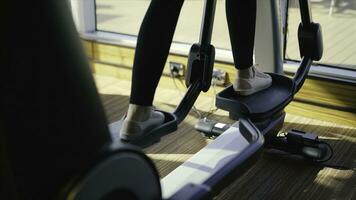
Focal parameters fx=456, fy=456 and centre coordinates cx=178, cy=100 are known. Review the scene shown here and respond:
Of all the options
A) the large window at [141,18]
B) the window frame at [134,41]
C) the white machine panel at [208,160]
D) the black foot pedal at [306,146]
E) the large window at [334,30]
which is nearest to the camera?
the white machine panel at [208,160]

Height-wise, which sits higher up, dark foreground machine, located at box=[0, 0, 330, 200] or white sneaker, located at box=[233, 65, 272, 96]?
dark foreground machine, located at box=[0, 0, 330, 200]

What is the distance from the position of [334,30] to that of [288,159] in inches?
42.2

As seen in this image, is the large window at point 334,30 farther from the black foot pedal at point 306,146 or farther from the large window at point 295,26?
the black foot pedal at point 306,146

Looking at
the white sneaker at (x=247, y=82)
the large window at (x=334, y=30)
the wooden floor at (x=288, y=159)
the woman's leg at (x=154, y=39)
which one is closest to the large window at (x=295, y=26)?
the large window at (x=334, y=30)

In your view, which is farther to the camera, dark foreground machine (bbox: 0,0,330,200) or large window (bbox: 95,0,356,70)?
large window (bbox: 95,0,356,70)

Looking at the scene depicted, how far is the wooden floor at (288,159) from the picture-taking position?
182 centimetres

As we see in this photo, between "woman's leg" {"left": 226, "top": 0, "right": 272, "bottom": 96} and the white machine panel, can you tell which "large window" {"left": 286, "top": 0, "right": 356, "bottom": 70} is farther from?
the white machine panel

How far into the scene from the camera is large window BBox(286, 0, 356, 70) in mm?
2557

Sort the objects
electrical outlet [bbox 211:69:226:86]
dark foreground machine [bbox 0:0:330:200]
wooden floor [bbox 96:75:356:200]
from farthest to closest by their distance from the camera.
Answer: electrical outlet [bbox 211:69:226:86], wooden floor [bbox 96:75:356:200], dark foreground machine [bbox 0:0:330:200]

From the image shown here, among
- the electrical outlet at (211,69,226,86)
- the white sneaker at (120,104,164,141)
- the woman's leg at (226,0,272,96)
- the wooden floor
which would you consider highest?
the woman's leg at (226,0,272,96)

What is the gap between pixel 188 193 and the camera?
108 centimetres

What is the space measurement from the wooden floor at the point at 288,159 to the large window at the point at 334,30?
0.33 meters

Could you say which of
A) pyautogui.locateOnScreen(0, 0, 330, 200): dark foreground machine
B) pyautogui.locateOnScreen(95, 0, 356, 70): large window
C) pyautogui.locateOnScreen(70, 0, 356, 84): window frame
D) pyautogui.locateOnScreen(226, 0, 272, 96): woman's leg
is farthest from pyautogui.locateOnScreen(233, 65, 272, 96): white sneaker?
pyautogui.locateOnScreen(0, 0, 330, 200): dark foreground machine

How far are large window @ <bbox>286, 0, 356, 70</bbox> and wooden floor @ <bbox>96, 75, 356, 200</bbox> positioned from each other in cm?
33
